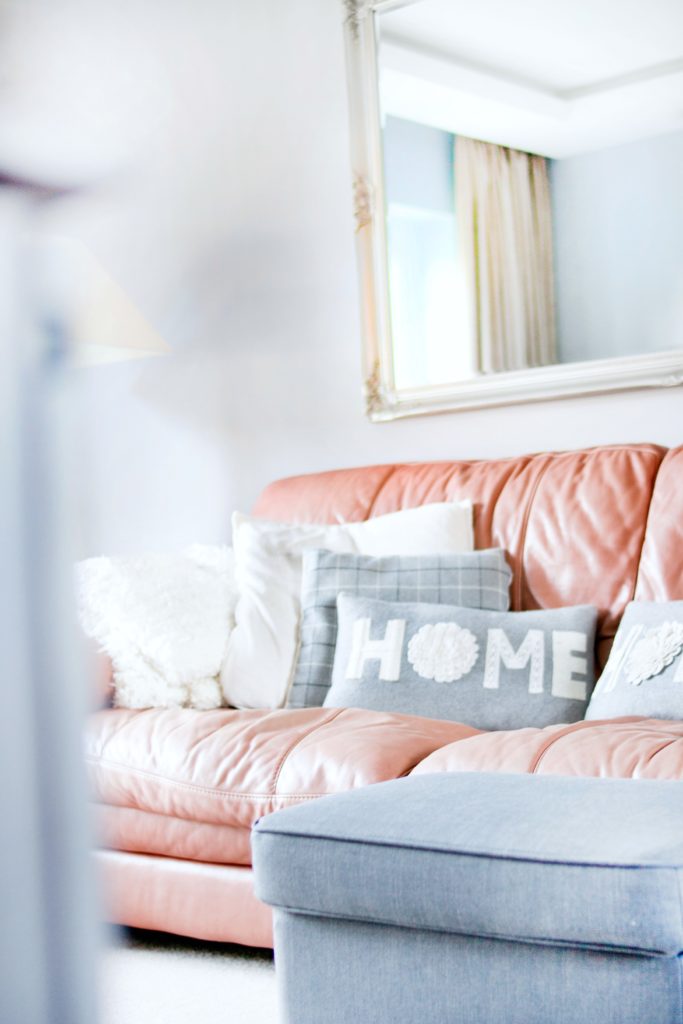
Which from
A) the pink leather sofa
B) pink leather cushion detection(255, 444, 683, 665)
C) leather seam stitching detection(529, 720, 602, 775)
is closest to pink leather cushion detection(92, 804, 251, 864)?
the pink leather sofa

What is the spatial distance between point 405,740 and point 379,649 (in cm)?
36

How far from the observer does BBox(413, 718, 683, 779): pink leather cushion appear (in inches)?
60.7

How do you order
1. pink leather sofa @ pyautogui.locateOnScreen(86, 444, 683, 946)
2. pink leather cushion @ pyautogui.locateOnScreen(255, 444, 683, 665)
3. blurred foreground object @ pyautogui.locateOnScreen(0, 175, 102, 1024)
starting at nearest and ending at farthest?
blurred foreground object @ pyautogui.locateOnScreen(0, 175, 102, 1024)
pink leather sofa @ pyautogui.locateOnScreen(86, 444, 683, 946)
pink leather cushion @ pyautogui.locateOnScreen(255, 444, 683, 665)

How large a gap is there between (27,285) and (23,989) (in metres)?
0.19

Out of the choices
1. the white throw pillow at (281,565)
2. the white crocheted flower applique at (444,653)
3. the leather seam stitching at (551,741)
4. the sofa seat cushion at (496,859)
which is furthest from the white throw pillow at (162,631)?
the sofa seat cushion at (496,859)

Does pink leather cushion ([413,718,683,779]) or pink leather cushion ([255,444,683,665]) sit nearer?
pink leather cushion ([413,718,683,779])

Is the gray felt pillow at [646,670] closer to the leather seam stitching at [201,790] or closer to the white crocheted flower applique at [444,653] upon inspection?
the white crocheted flower applique at [444,653]

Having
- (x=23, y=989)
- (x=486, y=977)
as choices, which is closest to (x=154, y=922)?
(x=486, y=977)

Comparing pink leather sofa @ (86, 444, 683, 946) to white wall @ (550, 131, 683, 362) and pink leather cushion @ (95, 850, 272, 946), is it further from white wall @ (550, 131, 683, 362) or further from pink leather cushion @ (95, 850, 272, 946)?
white wall @ (550, 131, 683, 362)

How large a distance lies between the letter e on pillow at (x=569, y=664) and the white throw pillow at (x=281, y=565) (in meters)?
0.37

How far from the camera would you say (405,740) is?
1811 mm

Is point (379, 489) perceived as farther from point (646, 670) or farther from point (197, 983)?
point (197, 983)

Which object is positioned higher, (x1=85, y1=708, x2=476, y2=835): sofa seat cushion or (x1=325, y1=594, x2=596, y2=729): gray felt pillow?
(x1=325, y1=594, x2=596, y2=729): gray felt pillow

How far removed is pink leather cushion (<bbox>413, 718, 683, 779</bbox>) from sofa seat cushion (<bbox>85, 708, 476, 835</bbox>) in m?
0.09
